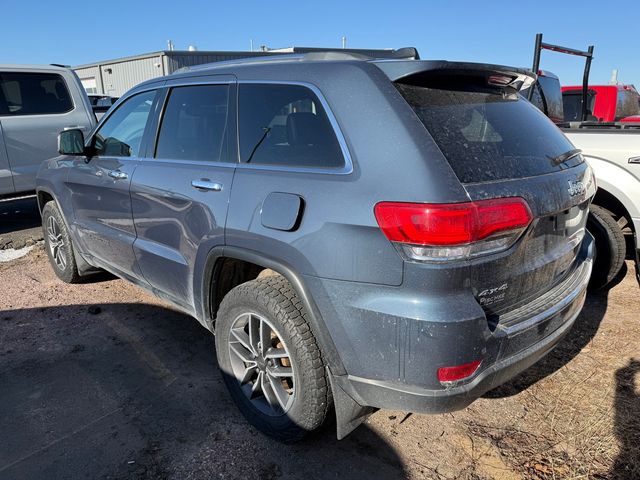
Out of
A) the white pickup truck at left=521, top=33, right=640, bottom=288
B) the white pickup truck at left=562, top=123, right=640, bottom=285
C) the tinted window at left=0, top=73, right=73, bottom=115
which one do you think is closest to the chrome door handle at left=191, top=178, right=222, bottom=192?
the white pickup truck at left=521, top=33, right=640, bottom=288

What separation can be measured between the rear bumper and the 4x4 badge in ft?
1.85

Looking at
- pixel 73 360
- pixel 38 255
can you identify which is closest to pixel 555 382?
pixel 73 360

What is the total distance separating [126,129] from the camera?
359 cm

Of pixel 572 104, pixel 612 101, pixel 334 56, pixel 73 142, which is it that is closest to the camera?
pixel 334 56

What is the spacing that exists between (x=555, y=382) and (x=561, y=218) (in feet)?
4.00

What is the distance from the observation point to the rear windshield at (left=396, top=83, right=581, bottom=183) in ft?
6.48

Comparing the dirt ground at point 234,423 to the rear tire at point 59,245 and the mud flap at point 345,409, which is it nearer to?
the mud flap at point 345,409

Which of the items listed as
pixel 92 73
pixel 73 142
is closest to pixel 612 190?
pixel 73 142

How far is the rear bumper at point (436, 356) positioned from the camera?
184 centimetres

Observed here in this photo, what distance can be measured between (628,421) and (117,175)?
11.3 feet

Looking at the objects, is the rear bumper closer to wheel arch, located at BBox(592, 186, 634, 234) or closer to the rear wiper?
the rear wiper

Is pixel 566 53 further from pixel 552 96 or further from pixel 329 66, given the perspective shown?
pixel 329 66

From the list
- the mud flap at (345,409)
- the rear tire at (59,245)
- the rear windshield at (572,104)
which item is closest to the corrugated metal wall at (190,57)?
the rear windshield at (572,104)

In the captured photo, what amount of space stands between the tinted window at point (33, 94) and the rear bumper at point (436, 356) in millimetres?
6582
